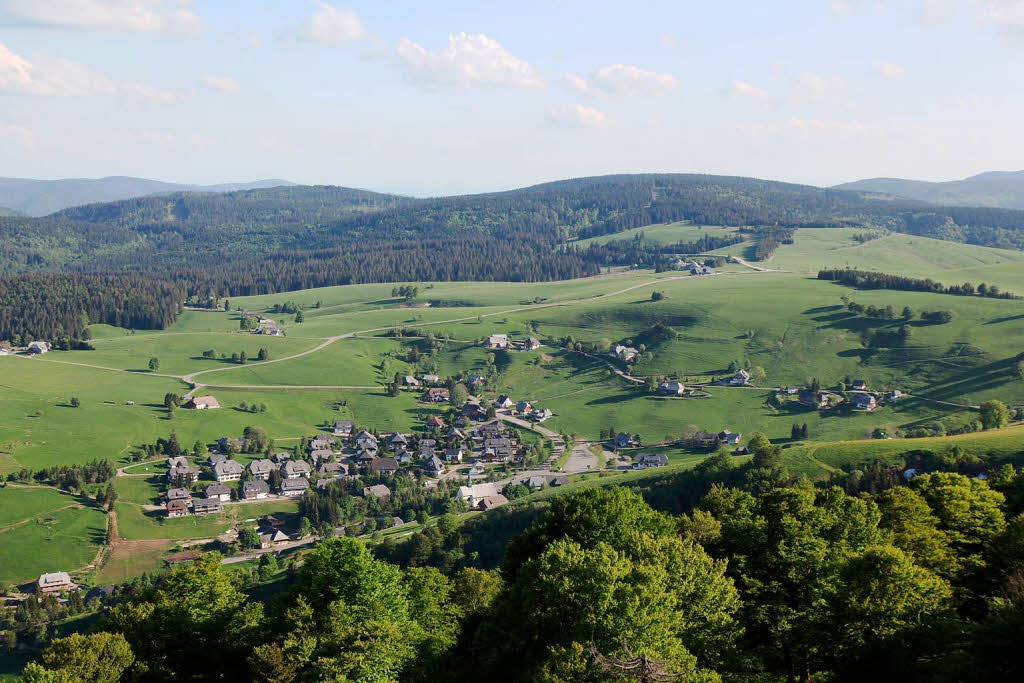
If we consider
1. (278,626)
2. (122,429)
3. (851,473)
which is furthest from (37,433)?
(851,473)

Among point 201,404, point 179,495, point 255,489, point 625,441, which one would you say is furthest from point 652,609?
point 201,404

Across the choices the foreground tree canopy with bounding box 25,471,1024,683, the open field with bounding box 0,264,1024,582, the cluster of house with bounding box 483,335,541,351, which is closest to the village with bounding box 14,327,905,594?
the open field with bounding box 0,264,1024,582

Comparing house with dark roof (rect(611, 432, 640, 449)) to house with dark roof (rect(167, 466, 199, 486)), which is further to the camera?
house with dark roof (rect(611, 432, 640, 449))

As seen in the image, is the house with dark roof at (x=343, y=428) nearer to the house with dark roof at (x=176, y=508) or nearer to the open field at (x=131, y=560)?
the house with dark roof at (x=176, y=508)

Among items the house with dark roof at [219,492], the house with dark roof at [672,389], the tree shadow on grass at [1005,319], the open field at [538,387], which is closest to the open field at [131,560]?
the open field at [538,387]

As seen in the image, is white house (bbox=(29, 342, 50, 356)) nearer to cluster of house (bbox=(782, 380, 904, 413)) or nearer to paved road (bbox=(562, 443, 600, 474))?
paved road (bbox=(562, 443, 600, 474))

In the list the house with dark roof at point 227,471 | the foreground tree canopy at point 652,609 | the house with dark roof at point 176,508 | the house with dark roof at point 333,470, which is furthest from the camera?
the house with dark roof at point 333,470

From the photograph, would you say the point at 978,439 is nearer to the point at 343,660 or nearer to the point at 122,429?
the point at 343,660

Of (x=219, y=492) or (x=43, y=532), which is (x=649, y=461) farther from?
(x=43, y=532)

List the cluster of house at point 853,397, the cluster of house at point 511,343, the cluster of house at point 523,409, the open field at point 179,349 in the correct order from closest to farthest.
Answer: the cluster of house at point 853,397
the cluster of house at point 523,409
the open field at point 179,349
the cluster of house at point 511,343
